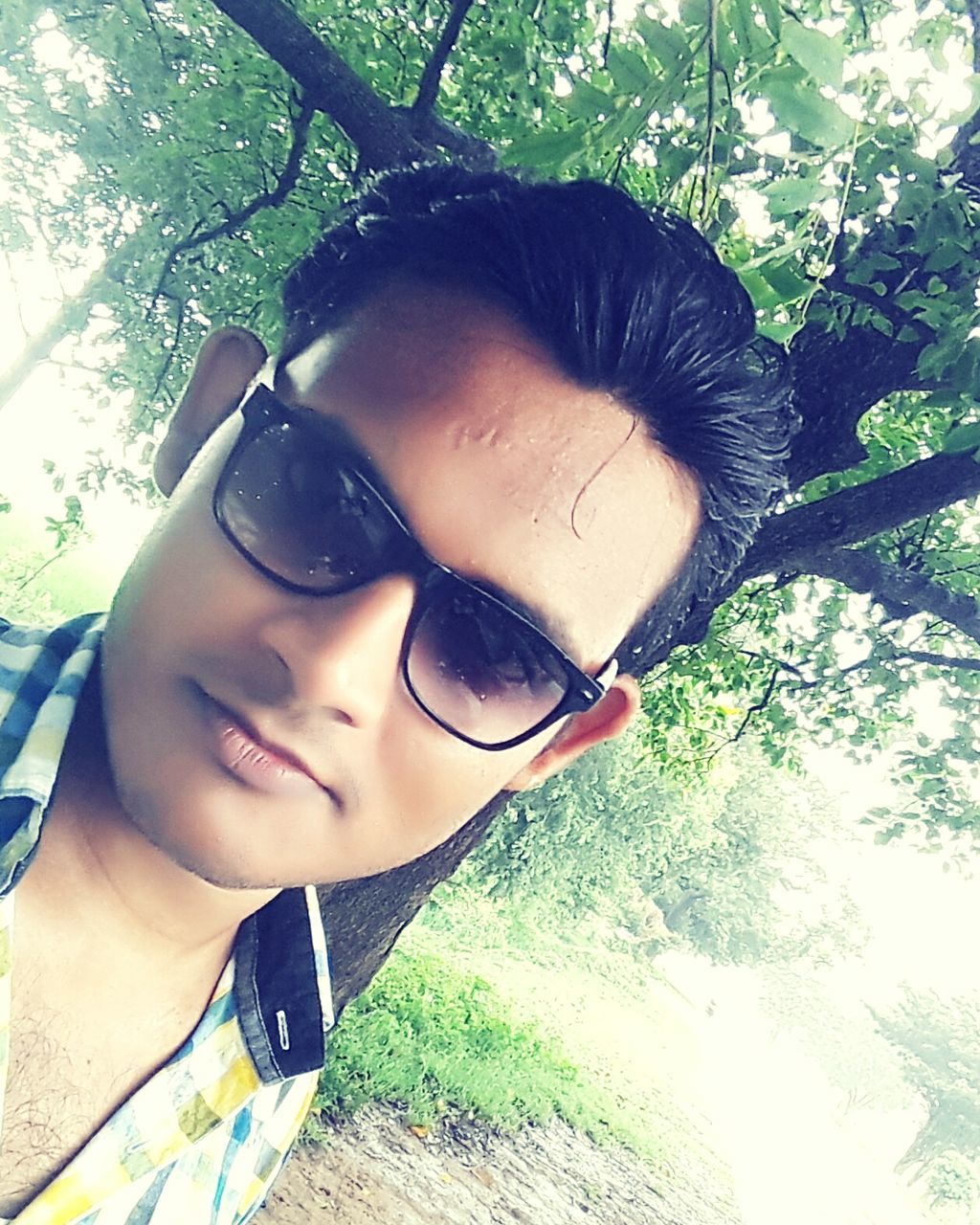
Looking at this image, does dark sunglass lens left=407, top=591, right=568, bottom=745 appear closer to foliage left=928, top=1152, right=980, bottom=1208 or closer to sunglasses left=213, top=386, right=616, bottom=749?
sunglasses left=213, top=386, right=616, bottom=749

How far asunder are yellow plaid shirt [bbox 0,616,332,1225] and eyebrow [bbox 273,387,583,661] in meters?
0.62

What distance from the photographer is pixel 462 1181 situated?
5.88 metres

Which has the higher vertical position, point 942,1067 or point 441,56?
point 441,56

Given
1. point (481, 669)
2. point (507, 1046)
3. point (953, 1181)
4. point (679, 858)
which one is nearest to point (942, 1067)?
point (953, 1181)

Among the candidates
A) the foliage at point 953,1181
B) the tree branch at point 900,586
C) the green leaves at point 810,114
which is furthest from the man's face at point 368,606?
the foliage at point 953,1181

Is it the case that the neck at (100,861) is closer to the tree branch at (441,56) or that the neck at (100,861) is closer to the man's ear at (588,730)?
the man's ear at (588,730)

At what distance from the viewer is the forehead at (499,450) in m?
1.28

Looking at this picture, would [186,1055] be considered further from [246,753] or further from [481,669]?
[481,669]

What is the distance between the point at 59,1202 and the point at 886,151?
2.74m

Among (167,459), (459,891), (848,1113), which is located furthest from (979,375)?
(848,1113)

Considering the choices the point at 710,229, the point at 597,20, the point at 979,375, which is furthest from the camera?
the point at 597,20

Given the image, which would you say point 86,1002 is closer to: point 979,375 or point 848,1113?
point 979,375

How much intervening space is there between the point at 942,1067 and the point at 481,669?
110ft

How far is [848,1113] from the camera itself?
35.2 metres
